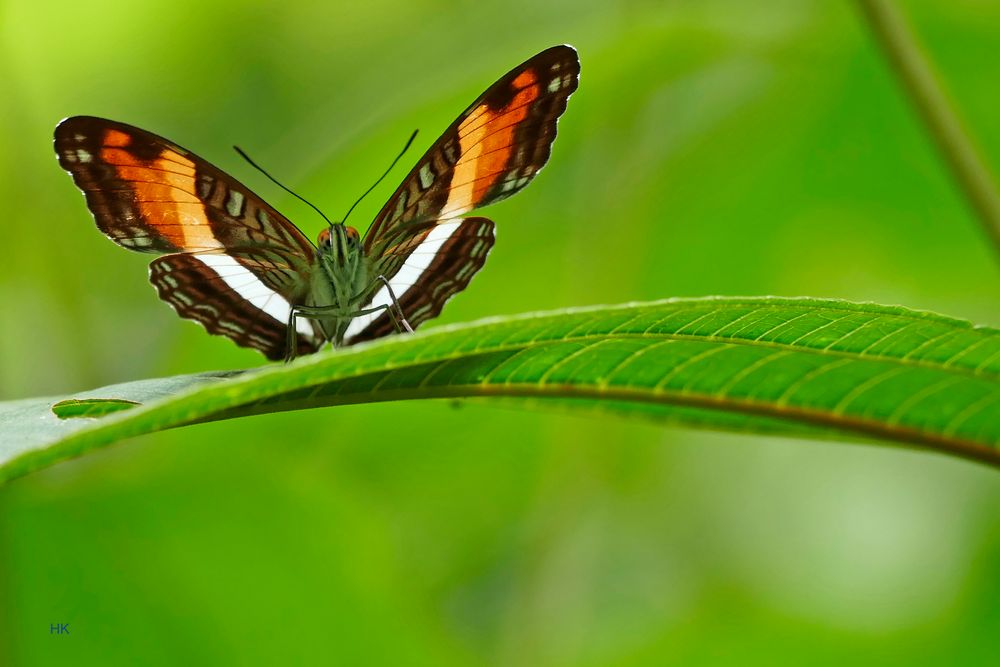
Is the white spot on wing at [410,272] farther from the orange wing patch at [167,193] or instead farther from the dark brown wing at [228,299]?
the orange wing patch at [167,193]

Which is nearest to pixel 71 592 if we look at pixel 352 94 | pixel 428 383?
pixel 428 383

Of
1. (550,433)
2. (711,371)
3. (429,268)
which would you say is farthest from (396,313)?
(711,371)

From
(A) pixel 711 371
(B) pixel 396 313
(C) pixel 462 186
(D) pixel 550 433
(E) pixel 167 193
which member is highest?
(E) pixel 167 193

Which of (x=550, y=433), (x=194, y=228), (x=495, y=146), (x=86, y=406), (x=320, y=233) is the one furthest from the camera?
(x=550, y=433)

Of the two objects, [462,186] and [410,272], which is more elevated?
[462,186]

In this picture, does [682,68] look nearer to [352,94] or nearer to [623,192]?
[623,192]

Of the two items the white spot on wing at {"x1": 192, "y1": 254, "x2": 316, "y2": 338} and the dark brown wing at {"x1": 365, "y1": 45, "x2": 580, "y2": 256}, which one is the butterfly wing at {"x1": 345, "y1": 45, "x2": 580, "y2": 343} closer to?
the dark brown wing at {"x1": 365, "y1": 45, "x2": 580, "y2": 256}

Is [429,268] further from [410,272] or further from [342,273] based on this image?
[342,273]
